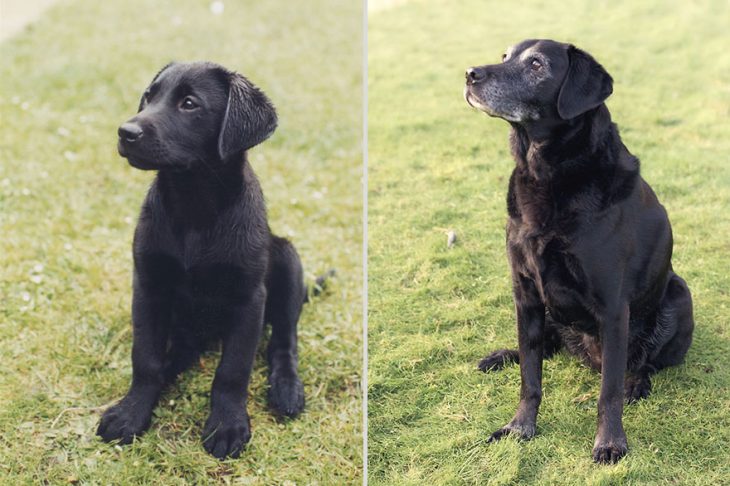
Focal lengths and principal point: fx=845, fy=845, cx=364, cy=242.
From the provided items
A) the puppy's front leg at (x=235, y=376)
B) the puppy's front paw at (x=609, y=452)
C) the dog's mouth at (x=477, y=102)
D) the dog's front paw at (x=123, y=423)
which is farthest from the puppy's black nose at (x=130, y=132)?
the puppy's front paw at (x=609, y=452)

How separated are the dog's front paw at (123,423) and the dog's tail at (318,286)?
1433mm

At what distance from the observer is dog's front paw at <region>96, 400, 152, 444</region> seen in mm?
3873

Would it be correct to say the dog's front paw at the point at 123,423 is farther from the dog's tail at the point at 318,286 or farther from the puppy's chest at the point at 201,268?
the dog's tail at the point at 318,286

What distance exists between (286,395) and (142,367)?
72cm

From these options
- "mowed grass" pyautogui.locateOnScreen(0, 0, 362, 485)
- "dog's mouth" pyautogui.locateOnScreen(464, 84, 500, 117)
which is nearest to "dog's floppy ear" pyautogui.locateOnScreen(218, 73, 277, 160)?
"dog's mouth" pyautogui.locateOnScreen(464, 84, 500, 117)

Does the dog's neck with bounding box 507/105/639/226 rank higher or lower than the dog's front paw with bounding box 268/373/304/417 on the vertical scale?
higher

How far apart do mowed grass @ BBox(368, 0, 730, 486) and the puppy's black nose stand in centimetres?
173

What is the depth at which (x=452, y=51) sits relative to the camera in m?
10.1

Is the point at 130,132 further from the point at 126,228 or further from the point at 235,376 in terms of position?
the point at 126,228

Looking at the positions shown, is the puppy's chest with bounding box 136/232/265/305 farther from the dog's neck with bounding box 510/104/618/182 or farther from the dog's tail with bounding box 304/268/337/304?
the dog's neck with bounding box 510/104/618/182

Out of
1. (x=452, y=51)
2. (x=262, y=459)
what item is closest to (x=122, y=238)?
(x=262, y=459)

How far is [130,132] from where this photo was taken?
11.6 ft

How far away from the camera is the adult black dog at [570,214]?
361 cm

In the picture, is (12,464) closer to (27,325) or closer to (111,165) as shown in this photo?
(27,325)
